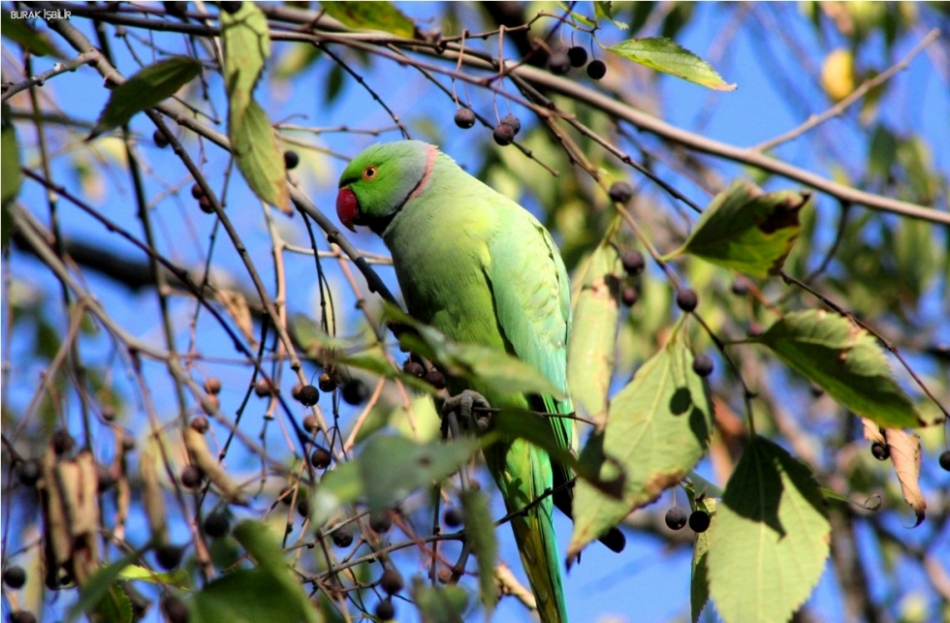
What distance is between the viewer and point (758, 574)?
132 centimetres

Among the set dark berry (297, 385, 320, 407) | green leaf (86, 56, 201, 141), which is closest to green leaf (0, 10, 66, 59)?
green leaf (86, 56, 201, 141)

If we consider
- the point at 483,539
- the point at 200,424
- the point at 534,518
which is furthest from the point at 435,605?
the point at 534,518

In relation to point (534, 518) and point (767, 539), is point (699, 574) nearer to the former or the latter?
point (767, 539)

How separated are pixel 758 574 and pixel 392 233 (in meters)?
1.81

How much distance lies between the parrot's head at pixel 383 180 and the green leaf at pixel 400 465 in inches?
75.3

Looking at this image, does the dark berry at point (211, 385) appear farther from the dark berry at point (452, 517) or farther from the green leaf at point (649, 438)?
the green leaf at point (649, 438)

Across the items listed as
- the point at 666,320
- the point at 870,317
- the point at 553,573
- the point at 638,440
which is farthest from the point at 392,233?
the point at 870,317

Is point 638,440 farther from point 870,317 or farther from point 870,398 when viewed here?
point 870,317

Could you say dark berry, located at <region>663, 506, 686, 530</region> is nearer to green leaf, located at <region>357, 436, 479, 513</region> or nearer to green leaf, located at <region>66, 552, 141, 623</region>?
green leaf, located at <region>357, 436, 479, 513</region>

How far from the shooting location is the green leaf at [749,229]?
131 centimetres

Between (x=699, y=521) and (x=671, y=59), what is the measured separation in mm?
815

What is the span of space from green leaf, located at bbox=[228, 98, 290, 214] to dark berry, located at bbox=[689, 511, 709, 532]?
0.88m

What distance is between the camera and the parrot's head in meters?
2.93

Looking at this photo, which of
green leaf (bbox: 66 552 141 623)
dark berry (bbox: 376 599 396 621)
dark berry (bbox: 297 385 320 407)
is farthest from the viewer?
dark berry (bbox: 376 599 396 621)
